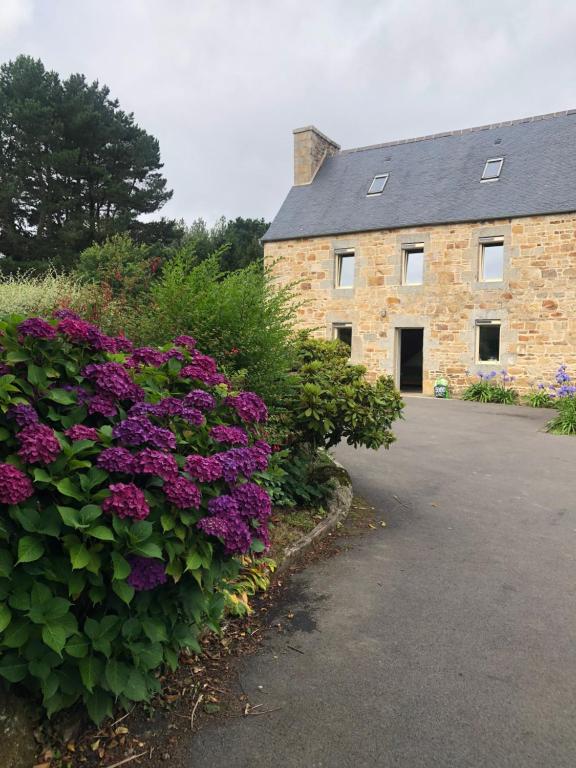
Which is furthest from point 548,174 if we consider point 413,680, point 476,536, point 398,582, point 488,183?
point 413,680

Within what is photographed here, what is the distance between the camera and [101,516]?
2121mm

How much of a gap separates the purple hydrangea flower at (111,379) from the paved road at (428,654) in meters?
1.54

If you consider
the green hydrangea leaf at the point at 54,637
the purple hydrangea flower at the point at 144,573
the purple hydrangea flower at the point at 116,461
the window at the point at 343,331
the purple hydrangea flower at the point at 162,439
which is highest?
the window at the point at 343,331

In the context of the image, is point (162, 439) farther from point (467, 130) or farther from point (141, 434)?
point (467, 130)

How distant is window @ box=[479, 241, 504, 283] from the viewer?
17.6 metres

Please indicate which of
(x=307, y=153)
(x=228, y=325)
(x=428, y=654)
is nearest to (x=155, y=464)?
(x=428, y=654)

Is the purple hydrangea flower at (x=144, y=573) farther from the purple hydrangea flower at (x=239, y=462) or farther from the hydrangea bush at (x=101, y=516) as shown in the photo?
the purple hydrangea flower at (x=239, y=462)

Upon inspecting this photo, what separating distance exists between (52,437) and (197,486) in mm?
588

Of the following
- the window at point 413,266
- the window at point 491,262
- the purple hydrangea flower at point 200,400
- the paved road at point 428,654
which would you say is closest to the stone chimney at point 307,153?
the window at point 413,266

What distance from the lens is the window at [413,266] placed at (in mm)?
18984

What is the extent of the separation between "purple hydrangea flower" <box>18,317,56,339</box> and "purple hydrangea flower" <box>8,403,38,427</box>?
39 centimetres

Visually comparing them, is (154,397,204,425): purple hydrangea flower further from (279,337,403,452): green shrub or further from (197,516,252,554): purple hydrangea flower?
(279,337,403,452): green shrub

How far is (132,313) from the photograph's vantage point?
5.97m

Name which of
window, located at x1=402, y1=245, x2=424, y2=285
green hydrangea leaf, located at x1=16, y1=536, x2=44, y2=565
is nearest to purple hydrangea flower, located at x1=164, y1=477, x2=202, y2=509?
green hydrangea leaf, located at x1=16, y1=536, x2=44, y2=565
